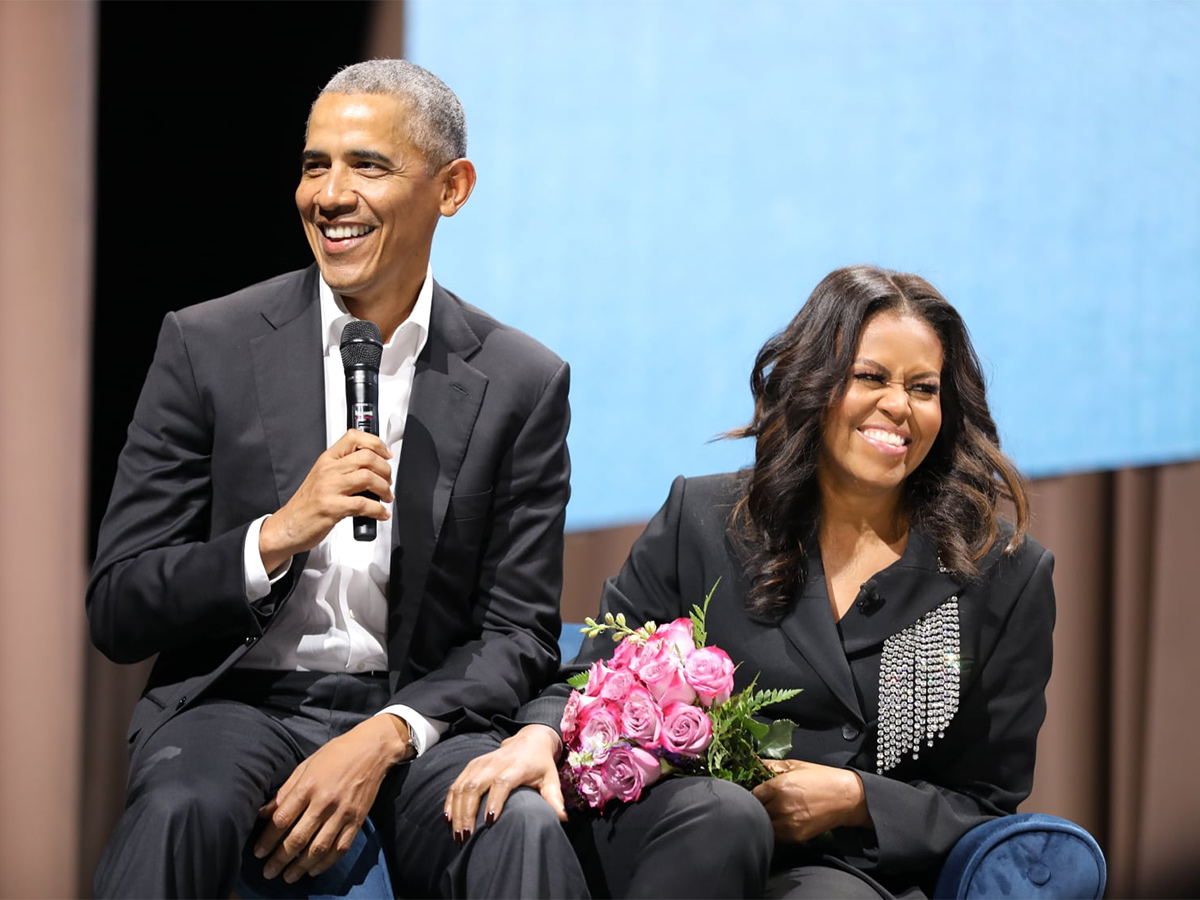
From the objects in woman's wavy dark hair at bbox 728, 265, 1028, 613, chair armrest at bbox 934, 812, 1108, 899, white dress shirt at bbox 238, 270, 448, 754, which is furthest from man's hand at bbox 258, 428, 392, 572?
chair armrest at bbox 934, 812, 1108, 899

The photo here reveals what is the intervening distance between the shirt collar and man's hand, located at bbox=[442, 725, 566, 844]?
743 millimetres

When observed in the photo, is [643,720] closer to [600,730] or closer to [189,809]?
[600,730]

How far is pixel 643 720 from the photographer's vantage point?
221 cm

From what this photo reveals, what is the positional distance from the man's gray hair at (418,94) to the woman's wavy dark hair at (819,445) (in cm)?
71

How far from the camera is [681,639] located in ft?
7.54

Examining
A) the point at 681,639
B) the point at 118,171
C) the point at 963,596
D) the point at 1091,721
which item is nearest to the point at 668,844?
the point at 681,639

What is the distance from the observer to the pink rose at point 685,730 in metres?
2.20

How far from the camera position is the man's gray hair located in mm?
2467

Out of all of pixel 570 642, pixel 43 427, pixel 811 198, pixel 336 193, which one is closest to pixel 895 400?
pixel 570 642

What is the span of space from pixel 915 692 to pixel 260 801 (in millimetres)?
1118

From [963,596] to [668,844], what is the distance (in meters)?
0.76

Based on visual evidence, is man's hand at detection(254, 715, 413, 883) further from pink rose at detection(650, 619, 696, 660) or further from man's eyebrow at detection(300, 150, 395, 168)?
man's eyebrow at detection(300, 150, 395, 168)

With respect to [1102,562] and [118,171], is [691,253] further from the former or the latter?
[1102,562]

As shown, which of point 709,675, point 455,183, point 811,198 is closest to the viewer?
point 709,675
